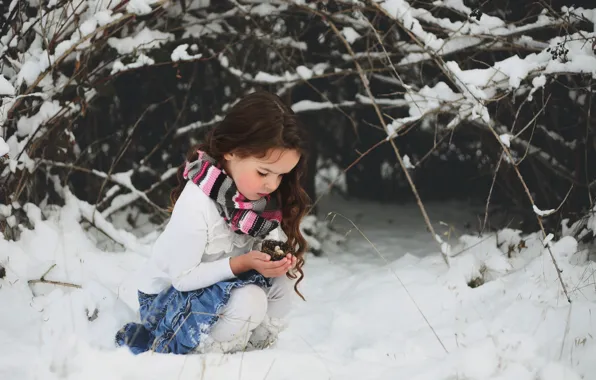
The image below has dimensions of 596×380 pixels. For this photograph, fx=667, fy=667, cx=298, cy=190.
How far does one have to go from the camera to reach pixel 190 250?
86.4 inches

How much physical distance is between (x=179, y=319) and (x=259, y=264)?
1.17 ft

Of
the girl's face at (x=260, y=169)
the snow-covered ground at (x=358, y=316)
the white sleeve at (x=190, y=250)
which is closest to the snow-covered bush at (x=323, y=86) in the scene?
the snow-covered ground at (x=358, y=316)

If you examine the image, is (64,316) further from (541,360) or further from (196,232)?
(541,360)

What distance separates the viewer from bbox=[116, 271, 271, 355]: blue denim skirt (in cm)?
223

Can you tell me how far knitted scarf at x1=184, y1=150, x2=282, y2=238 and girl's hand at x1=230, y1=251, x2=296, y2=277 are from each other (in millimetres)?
111

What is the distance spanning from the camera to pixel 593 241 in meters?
3.36

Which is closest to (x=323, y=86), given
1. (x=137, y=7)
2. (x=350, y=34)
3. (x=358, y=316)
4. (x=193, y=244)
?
(x=350, y=34)

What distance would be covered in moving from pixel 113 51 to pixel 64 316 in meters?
1.40

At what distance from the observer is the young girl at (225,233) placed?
7.20ft

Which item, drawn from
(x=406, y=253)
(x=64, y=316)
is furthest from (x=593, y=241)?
(x=64, y=316)

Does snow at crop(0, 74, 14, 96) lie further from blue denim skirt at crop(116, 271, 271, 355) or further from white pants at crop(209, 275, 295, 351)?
white pants at crop(209, 275, 295, 351)

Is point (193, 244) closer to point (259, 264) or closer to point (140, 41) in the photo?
point (259, 264)

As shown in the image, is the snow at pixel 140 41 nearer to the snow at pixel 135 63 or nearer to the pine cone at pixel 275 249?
the snow at pixel 135 63

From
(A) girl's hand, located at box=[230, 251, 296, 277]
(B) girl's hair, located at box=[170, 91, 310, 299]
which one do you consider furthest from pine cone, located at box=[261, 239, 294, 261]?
(B) girl's hair, located at box=[170, 91, 310, 299]
